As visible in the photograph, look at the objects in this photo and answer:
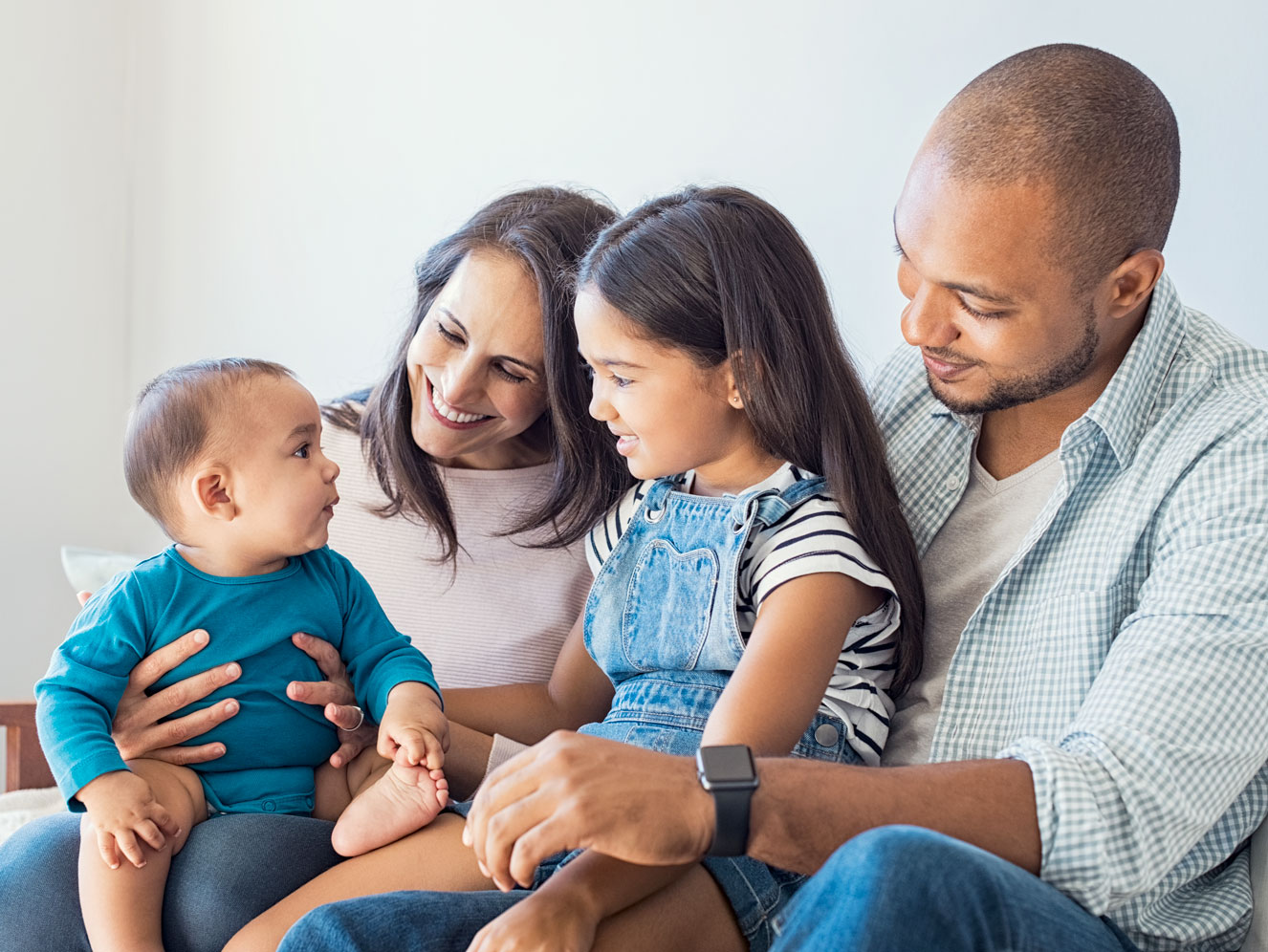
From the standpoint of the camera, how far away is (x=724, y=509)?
4.89ft

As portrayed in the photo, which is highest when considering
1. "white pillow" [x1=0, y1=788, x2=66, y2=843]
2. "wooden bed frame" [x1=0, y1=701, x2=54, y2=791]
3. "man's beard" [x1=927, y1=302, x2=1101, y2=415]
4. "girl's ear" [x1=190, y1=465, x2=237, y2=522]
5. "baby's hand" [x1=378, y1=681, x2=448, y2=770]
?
"man's beard" [x1=927, y1=302, x2=1101, y2=415]

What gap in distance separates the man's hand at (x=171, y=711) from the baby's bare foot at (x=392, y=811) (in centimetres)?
17

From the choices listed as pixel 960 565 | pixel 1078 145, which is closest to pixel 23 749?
pixel 960 565

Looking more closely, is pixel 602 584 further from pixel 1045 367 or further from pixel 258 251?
pixel 258 251

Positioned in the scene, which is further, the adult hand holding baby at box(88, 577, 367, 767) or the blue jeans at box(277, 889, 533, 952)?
the adult hand holding baby at box(88, 577, 367, 767)

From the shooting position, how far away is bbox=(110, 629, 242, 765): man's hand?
1406mm

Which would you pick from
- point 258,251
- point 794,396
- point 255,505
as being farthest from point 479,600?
point 258,251

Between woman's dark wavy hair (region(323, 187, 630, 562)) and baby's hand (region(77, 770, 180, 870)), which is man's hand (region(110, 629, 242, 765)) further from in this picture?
woman's dark wavy hair (region(323, 187, 630, 562))

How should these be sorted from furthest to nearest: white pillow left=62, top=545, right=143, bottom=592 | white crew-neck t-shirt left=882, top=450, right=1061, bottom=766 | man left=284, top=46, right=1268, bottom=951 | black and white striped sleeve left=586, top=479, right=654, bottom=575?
white pillow left=62, top=545, right=143, bottom=592
black and white striped sleeve left=586, top=479, right=654, bottom=575
white crew-neck t-shirt left=882, top=450, right=1061, bottom=766
man left=284, top=46, right=1268, bottom=951

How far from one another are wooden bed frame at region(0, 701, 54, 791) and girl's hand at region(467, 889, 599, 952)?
1011 mm

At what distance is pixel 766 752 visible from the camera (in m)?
1.21

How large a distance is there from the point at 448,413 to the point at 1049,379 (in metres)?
0.81

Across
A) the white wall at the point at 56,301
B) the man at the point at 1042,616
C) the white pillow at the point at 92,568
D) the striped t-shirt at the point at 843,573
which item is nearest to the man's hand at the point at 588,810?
the man at the point at 1042,616

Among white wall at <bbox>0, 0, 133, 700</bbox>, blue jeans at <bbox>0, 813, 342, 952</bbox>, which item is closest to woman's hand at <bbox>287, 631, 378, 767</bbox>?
blue jeans at <bbox>0, 813, 342, 952</bbox>
